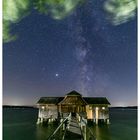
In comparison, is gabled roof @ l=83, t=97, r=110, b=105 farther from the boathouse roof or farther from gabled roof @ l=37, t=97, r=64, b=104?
gabled roof @ l=37, t=97, r=64, b=104

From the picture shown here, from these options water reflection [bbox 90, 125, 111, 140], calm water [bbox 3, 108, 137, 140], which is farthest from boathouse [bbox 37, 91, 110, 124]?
water reflection [bbox 90, 125, 111, 140]

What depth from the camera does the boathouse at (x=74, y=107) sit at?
71.9 feet

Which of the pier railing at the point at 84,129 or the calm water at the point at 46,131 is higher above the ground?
the pier railing at the point at 84,129

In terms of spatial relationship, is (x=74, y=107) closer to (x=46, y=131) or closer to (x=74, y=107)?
(x=74, y=107)

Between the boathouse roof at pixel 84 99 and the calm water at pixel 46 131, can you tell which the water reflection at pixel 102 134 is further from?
the boathouse roof at pixel 84 99

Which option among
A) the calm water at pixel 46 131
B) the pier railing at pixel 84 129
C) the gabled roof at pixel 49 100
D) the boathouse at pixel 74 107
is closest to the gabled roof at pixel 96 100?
the boathouse at pixel 74 107

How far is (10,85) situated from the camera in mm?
20766

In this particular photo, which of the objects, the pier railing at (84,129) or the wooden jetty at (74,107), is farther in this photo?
the wooden jetty at (74,107)

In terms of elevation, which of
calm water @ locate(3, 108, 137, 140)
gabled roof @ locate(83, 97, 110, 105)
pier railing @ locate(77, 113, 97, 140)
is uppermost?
gabled roof @ locate(83, 97, 110, 105)

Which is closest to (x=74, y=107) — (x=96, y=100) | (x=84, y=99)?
(x=84, y=99)

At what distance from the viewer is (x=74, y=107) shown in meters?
21.8

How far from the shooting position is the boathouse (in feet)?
71.9

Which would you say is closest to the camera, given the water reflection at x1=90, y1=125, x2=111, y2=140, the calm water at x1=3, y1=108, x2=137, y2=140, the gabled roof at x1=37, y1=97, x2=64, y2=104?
the water reflection at x1=90, y1=125, x2=111, y2=140

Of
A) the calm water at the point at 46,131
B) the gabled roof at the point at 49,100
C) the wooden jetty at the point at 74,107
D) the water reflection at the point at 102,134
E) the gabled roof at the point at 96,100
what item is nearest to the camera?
the water reflection at the point at 102,134
